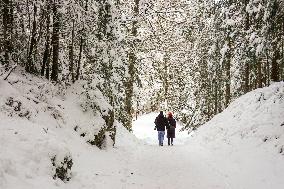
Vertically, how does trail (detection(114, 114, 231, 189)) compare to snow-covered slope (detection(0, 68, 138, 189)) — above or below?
below

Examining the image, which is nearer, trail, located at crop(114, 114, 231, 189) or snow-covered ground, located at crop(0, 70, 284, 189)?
snow-covered ground, located at crop(0, 70, 284, 189)

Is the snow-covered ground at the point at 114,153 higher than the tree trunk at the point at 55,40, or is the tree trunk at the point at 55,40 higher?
the tree trunk at the point at 55,40

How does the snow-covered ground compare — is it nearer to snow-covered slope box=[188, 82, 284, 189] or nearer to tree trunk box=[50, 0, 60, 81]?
snow-covered slope box=[188, 82, 284, 189]

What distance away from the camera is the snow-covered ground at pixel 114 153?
28.4 feet

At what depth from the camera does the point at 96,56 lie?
53.1 ft

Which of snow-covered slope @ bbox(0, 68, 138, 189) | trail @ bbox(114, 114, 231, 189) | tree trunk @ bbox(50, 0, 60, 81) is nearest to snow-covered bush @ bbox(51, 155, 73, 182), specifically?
snow-covered slope @ bbox(0, 68, 138, 189)

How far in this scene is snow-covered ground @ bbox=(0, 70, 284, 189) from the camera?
8.65 m

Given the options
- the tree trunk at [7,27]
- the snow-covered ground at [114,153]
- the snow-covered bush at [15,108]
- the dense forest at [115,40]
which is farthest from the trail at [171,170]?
the tree trunk at [7,27]

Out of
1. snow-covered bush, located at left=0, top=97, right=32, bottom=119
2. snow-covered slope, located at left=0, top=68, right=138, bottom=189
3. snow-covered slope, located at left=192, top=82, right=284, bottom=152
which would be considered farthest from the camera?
snow-covered slope, located at left=192, top=82, right=284, bottom=152

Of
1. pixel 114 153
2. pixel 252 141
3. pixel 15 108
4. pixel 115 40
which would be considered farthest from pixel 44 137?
pixel 115 40

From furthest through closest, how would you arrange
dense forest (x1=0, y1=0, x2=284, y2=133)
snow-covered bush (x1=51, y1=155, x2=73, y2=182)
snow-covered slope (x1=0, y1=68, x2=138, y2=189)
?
dense forest (x1=0, y1=0, x2=284, y2=133)
snow-covered bush (x1=51, y1=155, x2=73, y2=182)
snow-covered slope (x1=0, y1=68, x2=138, y2=189)

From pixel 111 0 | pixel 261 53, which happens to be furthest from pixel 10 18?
pixel 261 53

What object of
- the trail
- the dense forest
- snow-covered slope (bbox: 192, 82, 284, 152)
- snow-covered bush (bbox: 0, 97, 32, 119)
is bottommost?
the trail

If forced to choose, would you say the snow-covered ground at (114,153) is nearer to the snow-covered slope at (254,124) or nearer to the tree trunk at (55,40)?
the snow-covered slope at (254,124)
